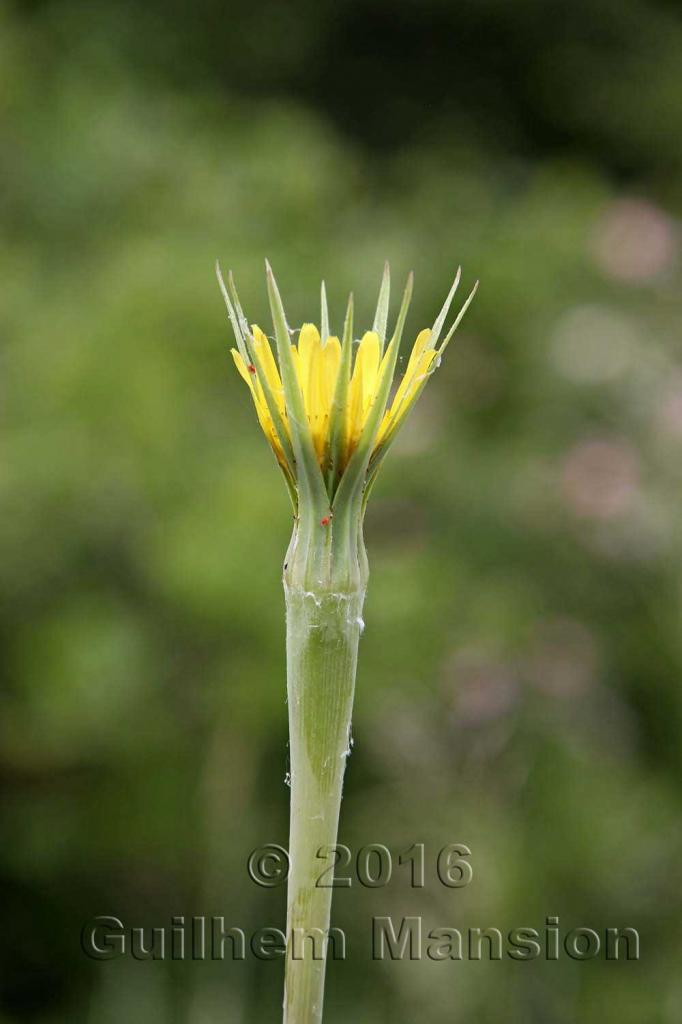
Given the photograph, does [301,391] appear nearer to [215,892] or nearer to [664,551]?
[215,892]

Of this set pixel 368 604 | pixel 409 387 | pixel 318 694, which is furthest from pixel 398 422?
pixel 368 604

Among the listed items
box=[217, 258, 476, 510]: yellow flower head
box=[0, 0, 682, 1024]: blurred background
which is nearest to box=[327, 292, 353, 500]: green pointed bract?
box=[217, 258, 476, 510]: yellow flower head

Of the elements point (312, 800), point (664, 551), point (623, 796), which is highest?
point (664, 551)

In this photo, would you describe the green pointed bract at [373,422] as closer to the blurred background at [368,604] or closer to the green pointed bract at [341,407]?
the green pointed bract at [341,407]

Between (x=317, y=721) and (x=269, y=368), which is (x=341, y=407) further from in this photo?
(x=317, y=721)

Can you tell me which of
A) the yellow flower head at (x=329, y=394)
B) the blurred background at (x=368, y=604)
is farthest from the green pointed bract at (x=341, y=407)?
the blurred background at (x=368, y=604)

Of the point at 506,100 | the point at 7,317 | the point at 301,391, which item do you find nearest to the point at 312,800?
the point at 301,391

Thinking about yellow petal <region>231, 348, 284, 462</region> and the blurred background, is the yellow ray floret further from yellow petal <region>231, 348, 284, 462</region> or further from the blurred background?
the blurred background
